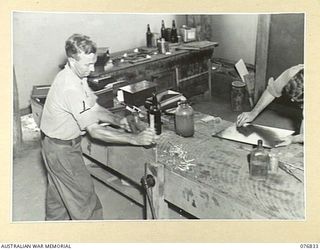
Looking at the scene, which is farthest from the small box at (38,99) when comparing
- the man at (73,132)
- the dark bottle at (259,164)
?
the dark bottle at (259,164)

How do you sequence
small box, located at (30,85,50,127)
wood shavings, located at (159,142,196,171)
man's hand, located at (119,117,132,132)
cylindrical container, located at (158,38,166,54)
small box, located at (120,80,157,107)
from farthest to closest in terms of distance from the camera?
cylindrical container, located at (158,38,166,54) < small box, located at (30,85,50,127) < small box, located at (120,80,157,107) < man's hand, located at (119,117,132,132) < wood shavings, located at (159,142,196,171)

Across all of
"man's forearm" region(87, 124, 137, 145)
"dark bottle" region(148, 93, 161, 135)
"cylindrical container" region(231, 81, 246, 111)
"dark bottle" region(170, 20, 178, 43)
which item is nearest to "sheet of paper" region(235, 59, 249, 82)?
"cylindrical container" region(231, 81, 246, 111)

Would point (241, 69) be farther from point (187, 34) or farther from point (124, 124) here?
point (124, 124)

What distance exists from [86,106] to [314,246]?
0.83m

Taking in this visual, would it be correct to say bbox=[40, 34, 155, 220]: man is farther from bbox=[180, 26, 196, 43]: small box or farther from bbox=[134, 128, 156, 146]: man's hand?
bbox=[180, 26, 196, 43]: small box

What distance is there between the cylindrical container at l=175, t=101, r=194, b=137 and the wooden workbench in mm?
22

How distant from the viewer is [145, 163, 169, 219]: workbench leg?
1.24m

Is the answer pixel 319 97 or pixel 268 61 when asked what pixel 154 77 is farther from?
pixel 319 97

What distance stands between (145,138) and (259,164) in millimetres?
378

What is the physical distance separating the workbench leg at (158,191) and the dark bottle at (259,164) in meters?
0.28

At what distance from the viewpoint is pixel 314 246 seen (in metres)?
1.17

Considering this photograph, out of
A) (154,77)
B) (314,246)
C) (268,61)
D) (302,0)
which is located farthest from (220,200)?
(268,61)

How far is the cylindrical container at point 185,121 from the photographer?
4.44 feet

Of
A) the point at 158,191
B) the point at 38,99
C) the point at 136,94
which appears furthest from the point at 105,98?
the point at 158,191
